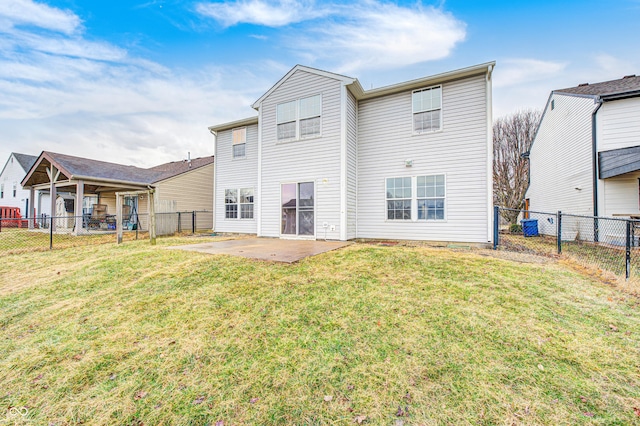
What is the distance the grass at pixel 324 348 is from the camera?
1935 millimetres

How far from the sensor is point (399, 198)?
8.86m

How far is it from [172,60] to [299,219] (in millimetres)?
9858

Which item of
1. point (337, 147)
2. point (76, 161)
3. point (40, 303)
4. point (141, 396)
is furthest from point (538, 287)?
point (76, 161)

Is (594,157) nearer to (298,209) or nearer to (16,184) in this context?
(298,209)

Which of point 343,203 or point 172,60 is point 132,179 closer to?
point 172,60

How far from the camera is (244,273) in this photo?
4.80 meters

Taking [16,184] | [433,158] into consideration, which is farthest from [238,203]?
[16,184]

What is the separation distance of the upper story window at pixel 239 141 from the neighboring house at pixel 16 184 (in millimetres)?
19944

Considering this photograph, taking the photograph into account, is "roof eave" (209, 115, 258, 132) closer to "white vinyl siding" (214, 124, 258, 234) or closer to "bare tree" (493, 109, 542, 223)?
"white vinyl siding" (214, 124, 258, 234)

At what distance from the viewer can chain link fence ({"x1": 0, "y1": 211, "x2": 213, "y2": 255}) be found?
9.53m

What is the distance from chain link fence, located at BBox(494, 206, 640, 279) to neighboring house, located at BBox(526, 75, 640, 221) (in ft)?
2.27

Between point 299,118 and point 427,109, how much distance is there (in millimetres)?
4516

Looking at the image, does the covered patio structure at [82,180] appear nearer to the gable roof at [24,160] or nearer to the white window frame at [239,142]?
the white window frame at [239,142]

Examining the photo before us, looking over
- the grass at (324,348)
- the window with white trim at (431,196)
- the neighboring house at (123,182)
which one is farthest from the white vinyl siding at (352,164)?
the neighboring house at (123,182)
